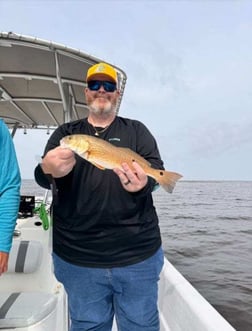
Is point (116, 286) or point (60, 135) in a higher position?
point (60, 135)

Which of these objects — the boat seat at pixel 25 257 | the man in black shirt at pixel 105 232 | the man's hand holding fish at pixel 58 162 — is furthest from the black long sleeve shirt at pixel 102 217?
the boat seat at pixel 25 257

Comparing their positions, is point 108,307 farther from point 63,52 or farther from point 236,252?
point 236,252

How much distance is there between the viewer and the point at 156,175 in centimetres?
206

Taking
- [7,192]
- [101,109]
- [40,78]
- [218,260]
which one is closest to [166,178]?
[101,109]

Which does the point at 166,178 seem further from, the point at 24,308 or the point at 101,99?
the point at 24,308

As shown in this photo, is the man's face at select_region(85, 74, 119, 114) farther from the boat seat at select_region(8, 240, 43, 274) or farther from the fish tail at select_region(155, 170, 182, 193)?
the boat seat at select_region(8, 240, 43, 274)

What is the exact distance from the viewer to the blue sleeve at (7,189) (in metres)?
2.06

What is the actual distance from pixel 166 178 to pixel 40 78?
11.7 feet

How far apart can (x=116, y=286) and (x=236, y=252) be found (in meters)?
10.9

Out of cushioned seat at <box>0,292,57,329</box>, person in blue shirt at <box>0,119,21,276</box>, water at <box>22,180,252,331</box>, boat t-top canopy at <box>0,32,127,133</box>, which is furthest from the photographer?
water at <box>22,180,252,331</box>

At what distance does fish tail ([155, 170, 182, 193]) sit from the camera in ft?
6.77

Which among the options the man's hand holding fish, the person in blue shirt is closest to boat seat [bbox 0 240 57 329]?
the person in blue shirt

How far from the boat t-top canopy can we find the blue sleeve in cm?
206

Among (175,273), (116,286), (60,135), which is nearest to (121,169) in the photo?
(60,135)
